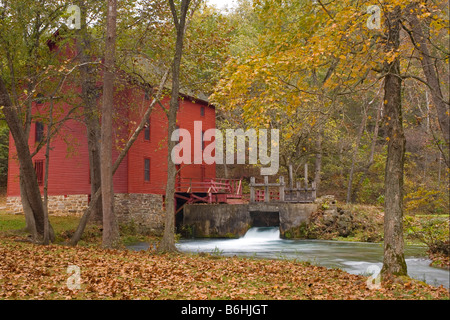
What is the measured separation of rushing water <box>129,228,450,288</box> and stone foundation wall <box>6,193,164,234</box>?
10.7ft

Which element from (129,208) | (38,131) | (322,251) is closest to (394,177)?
(322,251)

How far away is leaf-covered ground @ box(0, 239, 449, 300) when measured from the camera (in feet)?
24.6

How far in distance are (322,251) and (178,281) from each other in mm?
11018

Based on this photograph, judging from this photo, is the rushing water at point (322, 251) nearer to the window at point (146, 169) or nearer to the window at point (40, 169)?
the window at point (146, 169)

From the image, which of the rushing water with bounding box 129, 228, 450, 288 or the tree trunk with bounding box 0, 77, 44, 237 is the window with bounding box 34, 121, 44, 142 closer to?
the rushing water with bounding box 129, 228, 450, 288

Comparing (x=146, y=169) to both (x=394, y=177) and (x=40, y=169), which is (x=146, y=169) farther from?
(x=394, y=177)

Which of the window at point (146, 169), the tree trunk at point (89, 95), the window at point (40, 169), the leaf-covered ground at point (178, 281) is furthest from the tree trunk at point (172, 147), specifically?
the window at point (40, 169)

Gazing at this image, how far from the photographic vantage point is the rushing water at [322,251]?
12734 millimetres

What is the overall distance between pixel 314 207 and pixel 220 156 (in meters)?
12.2

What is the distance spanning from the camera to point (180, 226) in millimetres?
28359

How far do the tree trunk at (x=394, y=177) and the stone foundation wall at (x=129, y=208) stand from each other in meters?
17.2

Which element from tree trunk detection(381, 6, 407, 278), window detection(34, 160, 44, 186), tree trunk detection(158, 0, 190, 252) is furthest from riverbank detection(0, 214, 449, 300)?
window detection(34, 160, 44, 186)

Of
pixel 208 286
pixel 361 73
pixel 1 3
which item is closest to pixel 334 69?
pixel 361 73

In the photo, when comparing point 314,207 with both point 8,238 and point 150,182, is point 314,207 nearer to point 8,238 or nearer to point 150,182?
point 150,182
